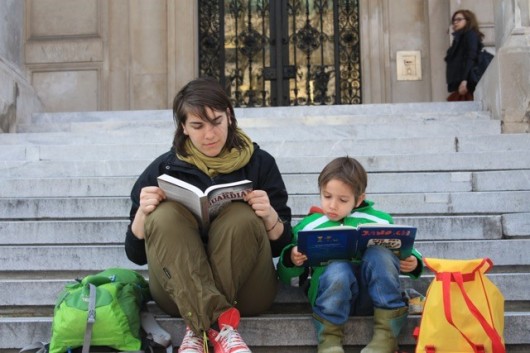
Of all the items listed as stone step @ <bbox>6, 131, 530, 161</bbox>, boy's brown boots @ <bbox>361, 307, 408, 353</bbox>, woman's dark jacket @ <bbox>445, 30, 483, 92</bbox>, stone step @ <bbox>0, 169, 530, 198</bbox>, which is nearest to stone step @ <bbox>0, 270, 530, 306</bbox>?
boy's brown boots @ <bbox>361, 307, 408, 353</bbox>

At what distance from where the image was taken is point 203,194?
297cm

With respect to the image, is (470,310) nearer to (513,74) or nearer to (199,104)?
(199,104)

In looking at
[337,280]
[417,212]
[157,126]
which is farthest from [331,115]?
[337,280]

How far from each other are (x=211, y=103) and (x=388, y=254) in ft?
3.32

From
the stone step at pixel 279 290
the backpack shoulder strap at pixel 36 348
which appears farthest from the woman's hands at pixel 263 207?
the backpack shoulder strap at pixel 36 348

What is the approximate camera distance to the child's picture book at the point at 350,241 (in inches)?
122

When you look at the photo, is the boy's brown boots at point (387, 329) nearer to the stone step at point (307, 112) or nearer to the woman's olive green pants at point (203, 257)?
the woman's olive green pants at point (203, 257)

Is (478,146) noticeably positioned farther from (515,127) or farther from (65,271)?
(65,271)

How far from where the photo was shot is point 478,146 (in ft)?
18.5

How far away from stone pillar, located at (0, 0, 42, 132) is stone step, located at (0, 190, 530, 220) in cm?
227

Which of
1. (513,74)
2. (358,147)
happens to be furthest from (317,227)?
(513,74)

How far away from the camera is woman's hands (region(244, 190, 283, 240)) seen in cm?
315

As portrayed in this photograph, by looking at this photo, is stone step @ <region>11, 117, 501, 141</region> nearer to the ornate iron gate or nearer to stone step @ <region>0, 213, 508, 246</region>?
stone step @ <region>0, 213, 508, 246</region>

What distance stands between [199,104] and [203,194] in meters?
0.48
